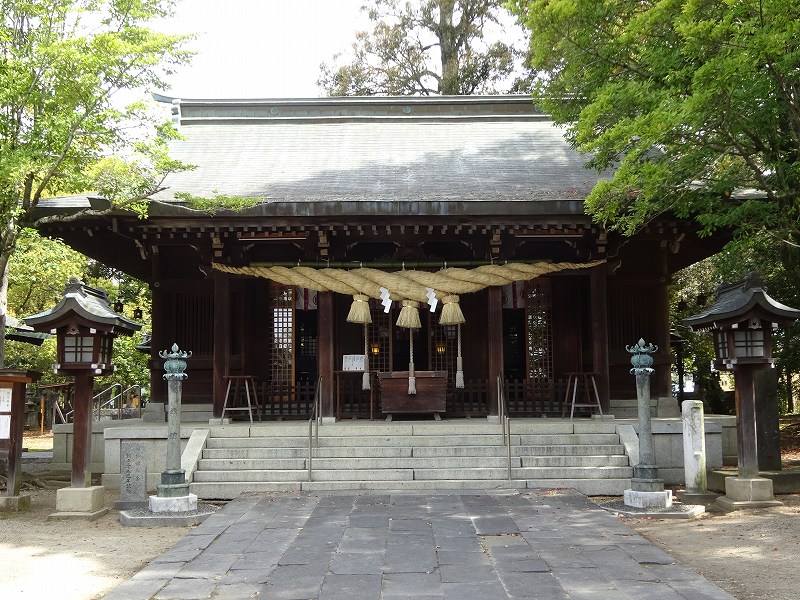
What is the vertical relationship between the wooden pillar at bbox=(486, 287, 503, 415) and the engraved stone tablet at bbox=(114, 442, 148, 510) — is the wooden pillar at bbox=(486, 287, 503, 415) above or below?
above

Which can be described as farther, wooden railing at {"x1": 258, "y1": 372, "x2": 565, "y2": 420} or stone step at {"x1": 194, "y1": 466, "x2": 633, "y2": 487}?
wooden railing at {"x1": 258, "y1": 372, "x2": 565, "y2": 420}

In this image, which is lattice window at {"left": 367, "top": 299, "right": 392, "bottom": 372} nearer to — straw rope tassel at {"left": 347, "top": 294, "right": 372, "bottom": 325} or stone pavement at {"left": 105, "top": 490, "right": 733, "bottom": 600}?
straw rope tassel at {"left": 347, "top": 294, "right": 372, "bottom": 325}

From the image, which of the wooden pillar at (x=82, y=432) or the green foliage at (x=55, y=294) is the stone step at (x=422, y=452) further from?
the green foliage at (x=55, y=294)

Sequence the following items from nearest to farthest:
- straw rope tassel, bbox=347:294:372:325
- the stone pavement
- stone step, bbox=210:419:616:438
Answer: the stone pavement → stone step, bbox=210:419:616:438 → straw rope tassel, bbox=347:294:372:325

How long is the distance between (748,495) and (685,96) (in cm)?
458

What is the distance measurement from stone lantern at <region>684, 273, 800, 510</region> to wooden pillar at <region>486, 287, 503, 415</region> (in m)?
3.14

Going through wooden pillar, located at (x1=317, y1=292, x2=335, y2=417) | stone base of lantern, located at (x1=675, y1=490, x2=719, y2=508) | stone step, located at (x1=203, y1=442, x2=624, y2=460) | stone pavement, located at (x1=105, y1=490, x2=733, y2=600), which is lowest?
stone base of lantern, located at (x1=675, y1=490, x2=719, y2=508)

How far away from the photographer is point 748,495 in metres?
8.30

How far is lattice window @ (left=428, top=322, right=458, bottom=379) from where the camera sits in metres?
12.7

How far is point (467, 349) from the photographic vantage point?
1289cm

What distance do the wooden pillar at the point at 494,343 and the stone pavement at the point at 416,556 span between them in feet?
9.37

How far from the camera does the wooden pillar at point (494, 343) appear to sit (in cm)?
1096

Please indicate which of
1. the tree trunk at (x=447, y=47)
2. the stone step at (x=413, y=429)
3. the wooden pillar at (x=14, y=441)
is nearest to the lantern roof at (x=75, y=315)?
the wooden pillar at (x=14, y=441)

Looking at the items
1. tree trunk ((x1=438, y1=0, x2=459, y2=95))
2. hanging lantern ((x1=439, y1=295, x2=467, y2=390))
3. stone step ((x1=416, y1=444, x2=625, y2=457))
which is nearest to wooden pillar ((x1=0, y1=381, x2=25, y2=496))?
stone step ((x1=416, y1=444, x2=625, y2=457))
